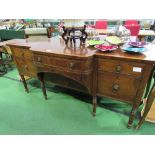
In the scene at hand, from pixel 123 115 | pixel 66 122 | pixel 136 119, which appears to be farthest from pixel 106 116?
pixel 66 122

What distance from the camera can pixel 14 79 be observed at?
2.97 metres

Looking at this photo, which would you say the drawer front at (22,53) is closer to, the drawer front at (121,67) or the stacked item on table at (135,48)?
the drawer front at (121,67)

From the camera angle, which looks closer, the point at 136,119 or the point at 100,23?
the point at 136,119

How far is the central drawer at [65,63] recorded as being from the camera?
56.1 inches

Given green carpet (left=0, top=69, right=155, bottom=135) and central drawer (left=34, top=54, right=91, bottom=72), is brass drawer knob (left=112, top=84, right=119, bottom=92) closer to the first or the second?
central drawer (left=34, top=54, right=91, bottom=72)

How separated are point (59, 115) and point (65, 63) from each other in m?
0.82

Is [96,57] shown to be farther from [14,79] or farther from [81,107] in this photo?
[14,79]

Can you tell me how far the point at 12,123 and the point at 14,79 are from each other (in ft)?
4.37

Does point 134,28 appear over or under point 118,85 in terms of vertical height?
over

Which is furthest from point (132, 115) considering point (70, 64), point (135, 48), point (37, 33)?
point (37, 33)

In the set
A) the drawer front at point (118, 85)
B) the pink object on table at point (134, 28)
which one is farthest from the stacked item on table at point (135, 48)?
the pink object on table at point (134, 28)

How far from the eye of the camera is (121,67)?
4.54 ft

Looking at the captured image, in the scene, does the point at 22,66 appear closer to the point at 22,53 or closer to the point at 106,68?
the point at 22,53

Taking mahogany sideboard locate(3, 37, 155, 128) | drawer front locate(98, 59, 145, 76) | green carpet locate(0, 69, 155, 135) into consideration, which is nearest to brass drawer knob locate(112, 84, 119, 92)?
mahogany sideboard locate(3, 37, 155, 128)
